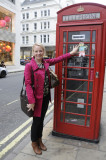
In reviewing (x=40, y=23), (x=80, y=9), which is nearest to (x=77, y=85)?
(x=80, y=9)

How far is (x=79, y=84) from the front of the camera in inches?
119

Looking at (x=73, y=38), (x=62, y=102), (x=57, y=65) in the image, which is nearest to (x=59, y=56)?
(x=57, y=65)

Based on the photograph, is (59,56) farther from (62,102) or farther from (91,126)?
(91,126)

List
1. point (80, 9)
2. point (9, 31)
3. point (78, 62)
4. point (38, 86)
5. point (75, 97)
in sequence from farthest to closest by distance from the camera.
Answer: point (9, 31)
point (75, 97)
point (78, 62)
point (80, 9)
point (38, 86)

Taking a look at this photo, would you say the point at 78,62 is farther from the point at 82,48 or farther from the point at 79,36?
the point at 79,36

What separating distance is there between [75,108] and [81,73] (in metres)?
0.75

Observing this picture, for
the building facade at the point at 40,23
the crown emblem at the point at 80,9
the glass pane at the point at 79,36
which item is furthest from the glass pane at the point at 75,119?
the building facade at the point at 40,23

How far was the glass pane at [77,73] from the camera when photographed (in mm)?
2938

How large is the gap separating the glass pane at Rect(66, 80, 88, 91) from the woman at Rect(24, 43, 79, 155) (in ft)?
1.77

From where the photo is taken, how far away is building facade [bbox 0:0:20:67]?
19655mm

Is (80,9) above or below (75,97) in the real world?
above

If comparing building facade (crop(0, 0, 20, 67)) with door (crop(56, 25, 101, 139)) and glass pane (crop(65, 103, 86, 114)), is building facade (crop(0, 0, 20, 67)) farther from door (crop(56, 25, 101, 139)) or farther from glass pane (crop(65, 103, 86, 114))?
glass pane (crop(65, 103, 86, 114))

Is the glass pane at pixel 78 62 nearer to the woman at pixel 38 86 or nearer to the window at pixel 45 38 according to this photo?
the woman at pixel 38 86

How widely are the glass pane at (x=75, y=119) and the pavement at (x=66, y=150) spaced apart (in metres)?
0.36
